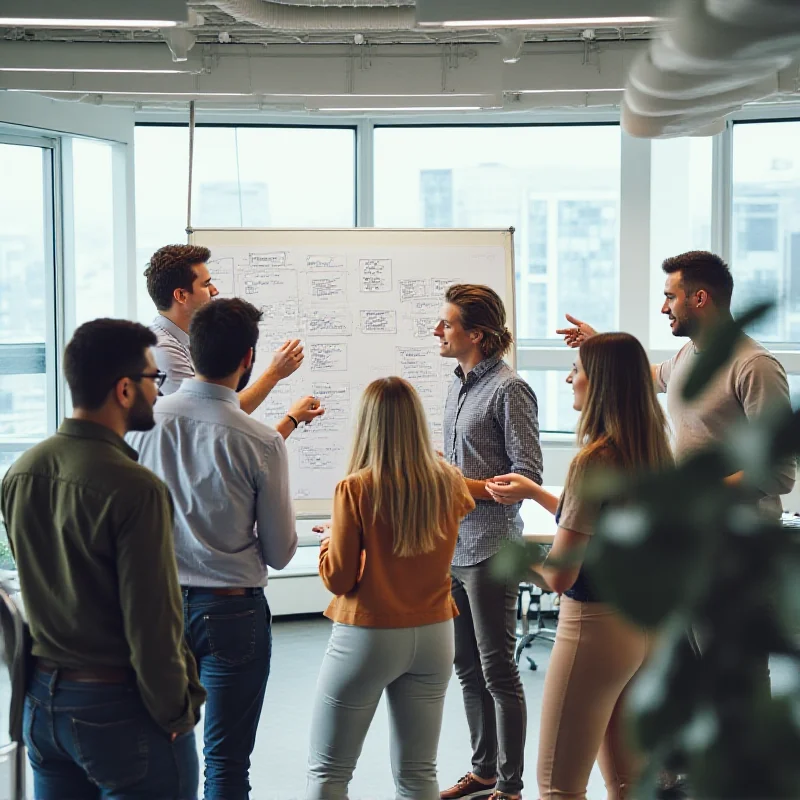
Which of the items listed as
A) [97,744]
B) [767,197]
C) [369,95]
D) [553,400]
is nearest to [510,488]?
[97,744]

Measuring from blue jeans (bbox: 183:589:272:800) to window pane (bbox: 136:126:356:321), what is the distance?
3939mm

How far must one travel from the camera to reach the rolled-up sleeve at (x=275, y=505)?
7.69ft

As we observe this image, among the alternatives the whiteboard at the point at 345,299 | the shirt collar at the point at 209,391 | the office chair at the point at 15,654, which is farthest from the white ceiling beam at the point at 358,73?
the office chair at the point at 15,654

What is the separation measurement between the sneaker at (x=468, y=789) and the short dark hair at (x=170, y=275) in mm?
1867

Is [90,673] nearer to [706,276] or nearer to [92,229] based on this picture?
[706,276]

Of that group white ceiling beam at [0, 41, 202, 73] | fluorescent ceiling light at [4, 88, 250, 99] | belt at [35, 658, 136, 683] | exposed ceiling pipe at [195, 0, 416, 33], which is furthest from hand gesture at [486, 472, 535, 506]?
fluorescent ceiling light at [4, 88, 250, 99]

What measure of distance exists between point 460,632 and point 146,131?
4.20m

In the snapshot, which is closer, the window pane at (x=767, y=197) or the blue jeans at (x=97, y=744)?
the blue jeans at (x=97, y=744)

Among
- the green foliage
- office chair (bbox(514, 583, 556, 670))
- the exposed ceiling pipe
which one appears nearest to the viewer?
the green foliage

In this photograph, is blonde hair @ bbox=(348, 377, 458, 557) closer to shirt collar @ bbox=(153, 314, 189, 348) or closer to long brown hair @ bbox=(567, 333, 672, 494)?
long brown hair @ bbox=(567, 333, 672, 494)

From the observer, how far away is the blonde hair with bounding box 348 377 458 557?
240cm

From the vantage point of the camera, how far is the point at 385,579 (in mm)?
2438

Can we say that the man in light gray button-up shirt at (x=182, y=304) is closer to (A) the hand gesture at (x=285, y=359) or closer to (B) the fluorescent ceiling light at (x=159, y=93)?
(A) the hand gesture at (x=285, y=359)

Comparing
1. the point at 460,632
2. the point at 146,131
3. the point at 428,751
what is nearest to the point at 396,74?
the point at 146,131
